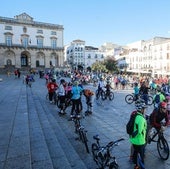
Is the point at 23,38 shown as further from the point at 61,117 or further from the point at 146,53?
the point at 61,117

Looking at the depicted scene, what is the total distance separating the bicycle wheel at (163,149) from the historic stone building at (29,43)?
176 feet

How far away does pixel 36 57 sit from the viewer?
214ft

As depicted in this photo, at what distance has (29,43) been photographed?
64.1 m

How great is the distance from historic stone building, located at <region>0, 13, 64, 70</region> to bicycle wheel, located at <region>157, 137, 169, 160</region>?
53735 mm

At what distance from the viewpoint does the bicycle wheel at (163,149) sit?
664 centimetres

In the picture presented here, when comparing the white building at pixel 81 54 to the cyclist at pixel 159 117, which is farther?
the white building at pixel 81 54

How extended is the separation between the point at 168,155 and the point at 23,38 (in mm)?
61371

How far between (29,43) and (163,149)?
6087cm

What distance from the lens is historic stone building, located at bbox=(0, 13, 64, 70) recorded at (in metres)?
61.1

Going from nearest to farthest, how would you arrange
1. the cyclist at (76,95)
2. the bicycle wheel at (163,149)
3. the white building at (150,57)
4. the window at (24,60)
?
1. the bicycle wheel at (163,149)
2. the cyclist at (76,95)
3. the white building at (150,57)
4. the window at (24,60)

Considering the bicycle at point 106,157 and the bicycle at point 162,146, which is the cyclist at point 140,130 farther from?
the bicycle at point 162,146

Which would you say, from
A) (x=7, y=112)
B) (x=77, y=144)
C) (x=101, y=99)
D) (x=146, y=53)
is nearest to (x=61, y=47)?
(x=146, y=53)

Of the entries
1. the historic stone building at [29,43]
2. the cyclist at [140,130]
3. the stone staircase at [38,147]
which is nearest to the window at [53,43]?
the historic stone building at [29,43]

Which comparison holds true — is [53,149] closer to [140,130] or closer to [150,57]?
[140,130]
